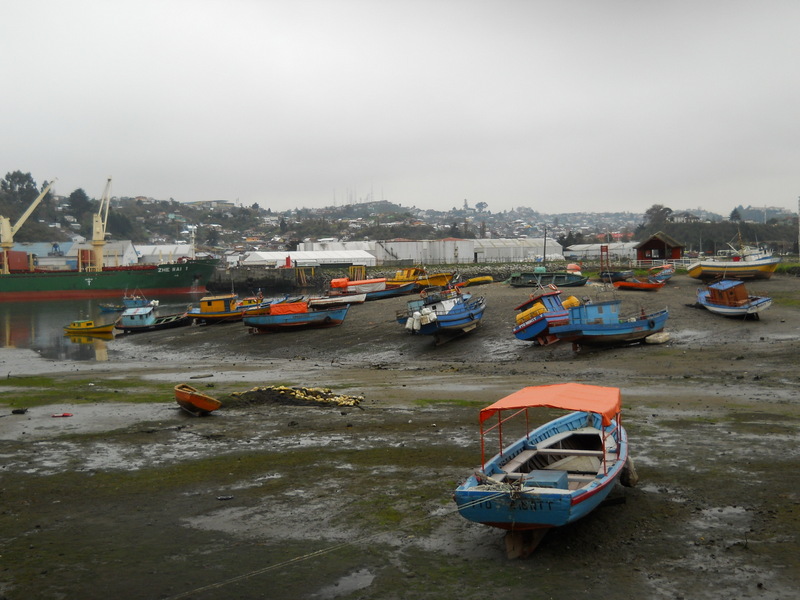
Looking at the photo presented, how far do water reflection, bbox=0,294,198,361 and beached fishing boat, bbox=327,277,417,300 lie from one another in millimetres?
15793

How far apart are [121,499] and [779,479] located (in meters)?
9.92

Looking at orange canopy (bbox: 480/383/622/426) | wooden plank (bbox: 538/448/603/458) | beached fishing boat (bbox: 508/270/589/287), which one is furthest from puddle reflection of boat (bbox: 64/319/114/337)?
wooden plank (bbox: 538/448/603/458)

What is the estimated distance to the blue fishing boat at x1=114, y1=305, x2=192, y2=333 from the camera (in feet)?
161

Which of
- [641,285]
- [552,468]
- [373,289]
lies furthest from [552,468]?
[373,289]

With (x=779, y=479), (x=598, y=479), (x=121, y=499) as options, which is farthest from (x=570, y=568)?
(x=121, y=499)

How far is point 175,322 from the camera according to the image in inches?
1967

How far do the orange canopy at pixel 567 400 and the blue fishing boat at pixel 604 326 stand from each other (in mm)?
16117

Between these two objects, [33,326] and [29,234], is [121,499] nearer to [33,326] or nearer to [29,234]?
[33,326]

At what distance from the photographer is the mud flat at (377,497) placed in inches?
325

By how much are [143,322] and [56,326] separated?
11.1m

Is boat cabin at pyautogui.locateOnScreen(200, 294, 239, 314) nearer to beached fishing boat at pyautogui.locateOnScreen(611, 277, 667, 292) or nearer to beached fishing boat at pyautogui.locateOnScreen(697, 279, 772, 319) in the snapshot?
beached fishing boat at pyautogui.locateOnScreen(611, 277, 667, 292)

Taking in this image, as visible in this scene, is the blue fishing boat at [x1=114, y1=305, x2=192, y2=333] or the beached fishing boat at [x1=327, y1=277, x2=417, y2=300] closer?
the blue fishing boat at [x1=114, y1=305, x2=192, y2=333]

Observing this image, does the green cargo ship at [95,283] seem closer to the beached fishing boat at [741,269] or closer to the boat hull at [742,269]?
the beached fishing boat at [741,269]

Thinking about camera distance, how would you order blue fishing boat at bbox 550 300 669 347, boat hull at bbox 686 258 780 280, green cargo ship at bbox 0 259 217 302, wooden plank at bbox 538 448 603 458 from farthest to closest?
1. green cargo ship at bbox 0 259 217 302
2. boat hull at bbox 686 258 780 280
3. blue fishing boat at bbox 550 300 669 347
4. wooden plank at bbox 538 448 603 458
